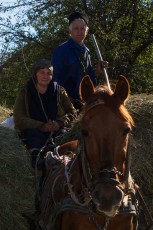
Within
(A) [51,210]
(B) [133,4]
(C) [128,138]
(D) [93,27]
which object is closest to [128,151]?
(C) [128,138]

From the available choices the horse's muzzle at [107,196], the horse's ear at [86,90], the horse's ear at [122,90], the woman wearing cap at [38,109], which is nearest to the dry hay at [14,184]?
the woman wearing cap at [38,109]

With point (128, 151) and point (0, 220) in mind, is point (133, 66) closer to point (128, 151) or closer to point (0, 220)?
point (0, 220)

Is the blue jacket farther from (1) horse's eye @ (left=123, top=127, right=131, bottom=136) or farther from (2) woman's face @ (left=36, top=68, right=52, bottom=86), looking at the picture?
(1) horse's eye @ (left=123, top=127, right=131, bottom=136)

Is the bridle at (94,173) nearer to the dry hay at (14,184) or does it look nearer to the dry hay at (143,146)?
the dry hay at (14,184)

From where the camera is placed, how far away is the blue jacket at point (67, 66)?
659 cm

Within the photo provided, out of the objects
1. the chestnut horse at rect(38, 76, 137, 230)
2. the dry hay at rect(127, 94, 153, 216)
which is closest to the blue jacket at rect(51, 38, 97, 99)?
the dry hay at rect(127, 94, 153, 216)

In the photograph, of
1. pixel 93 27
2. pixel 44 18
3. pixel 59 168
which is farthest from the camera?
pixel 44 18

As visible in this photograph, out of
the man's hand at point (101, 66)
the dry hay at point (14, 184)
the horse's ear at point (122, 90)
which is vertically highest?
the horse's ear at point (122, 90)

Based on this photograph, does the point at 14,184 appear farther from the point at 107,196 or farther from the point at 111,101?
the point at 107,196

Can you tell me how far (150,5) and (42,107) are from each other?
305 inches

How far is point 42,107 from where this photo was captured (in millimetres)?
5523

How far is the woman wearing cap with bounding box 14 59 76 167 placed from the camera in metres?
5.43

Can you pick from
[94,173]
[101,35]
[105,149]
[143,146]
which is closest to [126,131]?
[105,149]

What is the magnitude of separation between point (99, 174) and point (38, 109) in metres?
2.28
